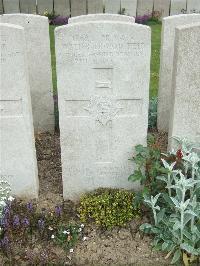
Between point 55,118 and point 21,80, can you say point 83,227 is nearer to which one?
point 21,80

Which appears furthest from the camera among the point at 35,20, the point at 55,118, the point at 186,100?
the point at 55,118

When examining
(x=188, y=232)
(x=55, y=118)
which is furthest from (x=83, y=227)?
(x=55, y=118)

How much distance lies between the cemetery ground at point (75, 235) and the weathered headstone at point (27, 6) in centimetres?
949

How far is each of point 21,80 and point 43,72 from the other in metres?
1.98

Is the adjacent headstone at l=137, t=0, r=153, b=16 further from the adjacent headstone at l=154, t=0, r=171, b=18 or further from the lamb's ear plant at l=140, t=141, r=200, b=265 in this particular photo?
the lamb's ear plant at l=140, t=141, r=200, b=265

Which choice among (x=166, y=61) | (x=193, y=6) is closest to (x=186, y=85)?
(x=166, y=61)

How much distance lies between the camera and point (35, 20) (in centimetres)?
659

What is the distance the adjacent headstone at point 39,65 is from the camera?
659 cm

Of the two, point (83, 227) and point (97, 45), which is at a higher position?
point (97, 45)

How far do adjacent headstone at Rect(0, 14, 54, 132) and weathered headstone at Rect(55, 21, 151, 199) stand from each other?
6.34 ft

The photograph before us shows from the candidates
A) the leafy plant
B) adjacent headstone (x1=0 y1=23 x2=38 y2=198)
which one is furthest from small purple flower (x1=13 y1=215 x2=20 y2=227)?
the leafy plant

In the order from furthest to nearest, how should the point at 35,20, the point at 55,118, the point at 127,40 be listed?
the point at 55,118 < the point at 35,20 < the point at 127,40

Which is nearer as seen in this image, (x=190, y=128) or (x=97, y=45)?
(x=97, y=45)

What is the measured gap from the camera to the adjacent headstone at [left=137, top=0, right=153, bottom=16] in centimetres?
1387
